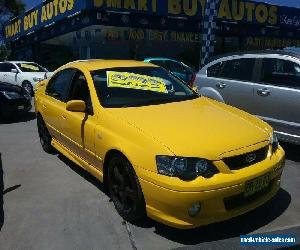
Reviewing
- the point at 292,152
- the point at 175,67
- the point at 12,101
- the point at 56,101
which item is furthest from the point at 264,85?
the point at 175,67

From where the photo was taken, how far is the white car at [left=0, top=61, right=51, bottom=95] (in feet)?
48.9

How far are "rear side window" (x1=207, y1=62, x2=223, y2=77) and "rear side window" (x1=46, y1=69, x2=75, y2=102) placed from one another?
2.77 m

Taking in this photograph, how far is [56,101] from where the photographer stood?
5.77 m

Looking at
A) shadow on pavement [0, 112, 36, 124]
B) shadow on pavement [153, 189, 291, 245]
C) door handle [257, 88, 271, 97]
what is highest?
door handle [257, 88, 271, 97]

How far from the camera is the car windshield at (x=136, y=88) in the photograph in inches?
185

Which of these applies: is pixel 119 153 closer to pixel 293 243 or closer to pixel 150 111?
pixel 150 111

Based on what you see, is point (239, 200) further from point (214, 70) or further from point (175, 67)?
point (175, 67)

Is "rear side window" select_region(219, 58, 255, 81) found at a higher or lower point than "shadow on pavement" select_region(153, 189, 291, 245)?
higher

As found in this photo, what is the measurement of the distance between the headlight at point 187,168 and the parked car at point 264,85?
9.26 ft

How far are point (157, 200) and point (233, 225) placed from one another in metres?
0.93

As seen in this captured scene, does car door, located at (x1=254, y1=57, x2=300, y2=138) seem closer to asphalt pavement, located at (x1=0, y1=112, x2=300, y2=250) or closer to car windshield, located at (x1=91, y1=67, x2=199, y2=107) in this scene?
asphalt pavement, located at (x1=0, y1=112, x2=300, y2=250)

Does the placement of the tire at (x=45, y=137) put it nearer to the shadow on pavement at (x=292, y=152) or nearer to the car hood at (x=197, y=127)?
the car hood at (x=197, y=127)

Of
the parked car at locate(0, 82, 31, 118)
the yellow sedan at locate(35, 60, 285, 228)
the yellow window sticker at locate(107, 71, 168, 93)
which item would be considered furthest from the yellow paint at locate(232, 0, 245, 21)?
the yellow window sticker at locate(107, 71, 168, 93)

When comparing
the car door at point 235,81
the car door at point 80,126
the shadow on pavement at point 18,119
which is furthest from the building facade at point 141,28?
the car door at point 80,126
